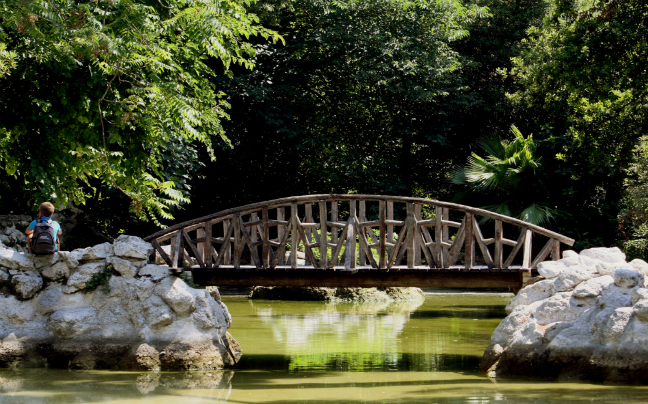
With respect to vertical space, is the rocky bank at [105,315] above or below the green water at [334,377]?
above

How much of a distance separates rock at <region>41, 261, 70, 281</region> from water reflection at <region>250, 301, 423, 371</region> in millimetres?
3755

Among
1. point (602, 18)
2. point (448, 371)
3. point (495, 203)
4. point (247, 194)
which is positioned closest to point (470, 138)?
point (495, 203)

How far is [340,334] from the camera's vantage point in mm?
14539

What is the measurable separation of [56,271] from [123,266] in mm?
998

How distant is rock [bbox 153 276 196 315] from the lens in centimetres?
1118

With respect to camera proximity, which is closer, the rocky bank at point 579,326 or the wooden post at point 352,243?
the rocky bank at point 579,326

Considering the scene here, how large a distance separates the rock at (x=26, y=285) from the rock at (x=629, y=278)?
8.41 meters

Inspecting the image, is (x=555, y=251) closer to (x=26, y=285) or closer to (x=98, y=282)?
(x=98, y=282)

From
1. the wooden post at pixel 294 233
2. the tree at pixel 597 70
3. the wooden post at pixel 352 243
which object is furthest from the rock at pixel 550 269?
the tree at pixel 597 70

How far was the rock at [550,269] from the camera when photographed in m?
11.2

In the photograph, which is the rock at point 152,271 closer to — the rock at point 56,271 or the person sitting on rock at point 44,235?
the rock at point 56,271

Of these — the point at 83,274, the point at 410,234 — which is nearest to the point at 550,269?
the point at 410,234

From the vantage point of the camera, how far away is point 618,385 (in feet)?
30.7

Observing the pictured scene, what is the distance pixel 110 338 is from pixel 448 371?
503cm
